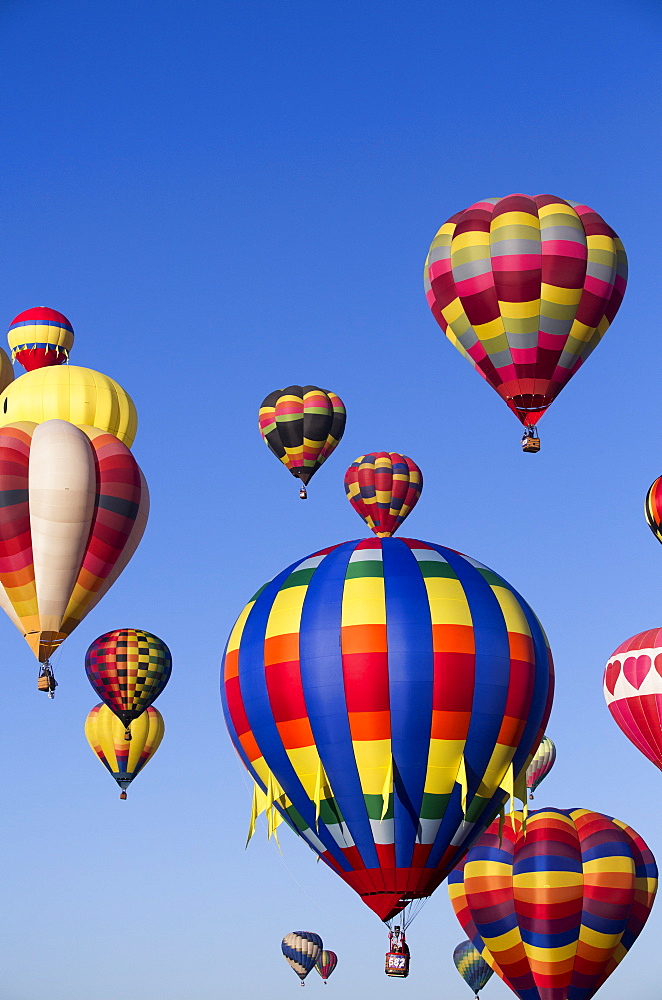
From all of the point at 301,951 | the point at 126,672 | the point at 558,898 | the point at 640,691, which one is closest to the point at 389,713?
the point at 558,898


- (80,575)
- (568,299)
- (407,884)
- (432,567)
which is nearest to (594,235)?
(568,299)

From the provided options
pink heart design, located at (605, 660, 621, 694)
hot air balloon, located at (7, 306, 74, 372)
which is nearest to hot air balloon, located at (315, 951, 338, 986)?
pink heart design, located at (605, 660, 621, 694)

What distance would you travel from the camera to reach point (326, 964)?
5103 centimetres

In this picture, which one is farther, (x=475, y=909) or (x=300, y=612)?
(x=475, y=909)

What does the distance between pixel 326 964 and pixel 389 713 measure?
32.0 metres

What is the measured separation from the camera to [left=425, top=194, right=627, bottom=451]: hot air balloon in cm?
2761

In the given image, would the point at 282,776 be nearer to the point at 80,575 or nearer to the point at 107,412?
the point at 80,575

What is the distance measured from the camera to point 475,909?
27594 mm

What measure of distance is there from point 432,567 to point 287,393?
16866 millimetres

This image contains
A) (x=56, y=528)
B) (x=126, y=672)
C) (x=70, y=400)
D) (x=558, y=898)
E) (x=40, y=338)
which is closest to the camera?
(x=56, y=528)

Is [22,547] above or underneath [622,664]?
above

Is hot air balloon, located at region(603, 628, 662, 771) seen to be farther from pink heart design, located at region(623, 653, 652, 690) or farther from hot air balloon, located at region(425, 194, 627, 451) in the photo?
hot air balloon, located at region(425, 194, 627, 451)

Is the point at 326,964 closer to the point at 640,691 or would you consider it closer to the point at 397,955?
the point at 640,691

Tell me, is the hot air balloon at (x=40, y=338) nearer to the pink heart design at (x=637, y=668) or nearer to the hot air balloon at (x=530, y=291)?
the hot air balloon at (x=530, y=291)
